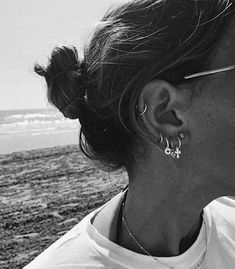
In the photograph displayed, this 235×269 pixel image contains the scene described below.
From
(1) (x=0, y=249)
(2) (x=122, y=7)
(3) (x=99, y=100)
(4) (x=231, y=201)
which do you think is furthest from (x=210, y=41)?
(1) (x=0, y=249)

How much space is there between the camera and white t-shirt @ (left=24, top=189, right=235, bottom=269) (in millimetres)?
1230

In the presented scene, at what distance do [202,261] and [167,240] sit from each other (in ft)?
0.40

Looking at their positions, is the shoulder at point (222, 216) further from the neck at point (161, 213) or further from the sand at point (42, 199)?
the sand at point (42, 199)

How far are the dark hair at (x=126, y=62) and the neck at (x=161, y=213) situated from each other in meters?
0.11

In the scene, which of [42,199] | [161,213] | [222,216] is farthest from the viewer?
[42,199]

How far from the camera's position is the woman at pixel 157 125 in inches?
46.0

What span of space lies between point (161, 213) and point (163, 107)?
0.34 meters

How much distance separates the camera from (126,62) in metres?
1.20

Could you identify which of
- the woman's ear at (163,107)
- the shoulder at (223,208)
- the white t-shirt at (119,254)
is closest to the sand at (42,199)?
the shoulder at (223,208)

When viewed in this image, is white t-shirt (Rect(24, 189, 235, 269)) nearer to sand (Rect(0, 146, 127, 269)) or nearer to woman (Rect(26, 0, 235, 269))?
woman (Rect(26, 0, 235, 269))

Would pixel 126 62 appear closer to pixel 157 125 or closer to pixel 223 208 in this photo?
pixel 157 125

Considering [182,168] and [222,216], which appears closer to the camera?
[182,168]

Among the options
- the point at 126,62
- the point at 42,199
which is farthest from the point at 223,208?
the point at 42,199

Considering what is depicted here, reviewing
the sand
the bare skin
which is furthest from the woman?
the sand
